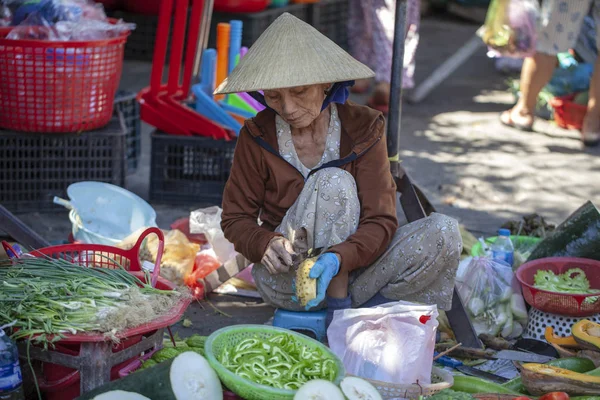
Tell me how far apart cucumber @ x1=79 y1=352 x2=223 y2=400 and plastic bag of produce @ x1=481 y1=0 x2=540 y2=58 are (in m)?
4.44

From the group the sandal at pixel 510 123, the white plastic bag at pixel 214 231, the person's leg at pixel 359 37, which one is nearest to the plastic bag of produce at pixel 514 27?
the sandal at pixel 510 123

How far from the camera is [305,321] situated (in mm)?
3033

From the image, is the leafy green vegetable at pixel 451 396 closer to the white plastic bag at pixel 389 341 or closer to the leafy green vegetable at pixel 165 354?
the white plastic bag at pixel 389 341

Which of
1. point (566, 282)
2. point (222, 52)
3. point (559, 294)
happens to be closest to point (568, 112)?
point (222, 52)

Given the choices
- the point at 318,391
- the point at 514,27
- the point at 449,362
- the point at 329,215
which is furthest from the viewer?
the point at 514,27

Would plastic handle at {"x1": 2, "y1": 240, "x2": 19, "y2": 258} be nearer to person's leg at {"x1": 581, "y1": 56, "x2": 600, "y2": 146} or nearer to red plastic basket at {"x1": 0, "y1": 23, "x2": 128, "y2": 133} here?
red plastic basket at {"x1": 0, "y1": 23, "x2": 128, "y2": 133}

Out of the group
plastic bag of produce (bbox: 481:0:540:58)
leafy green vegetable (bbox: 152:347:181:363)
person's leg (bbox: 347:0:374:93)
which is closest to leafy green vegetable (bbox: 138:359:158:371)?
leafy green vegetable (bbox: 152:347:181:363)

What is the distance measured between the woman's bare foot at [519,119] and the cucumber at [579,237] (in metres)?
3.26

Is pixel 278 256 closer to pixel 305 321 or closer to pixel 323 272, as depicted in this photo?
pixel 323 272

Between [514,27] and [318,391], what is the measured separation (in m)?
4.45

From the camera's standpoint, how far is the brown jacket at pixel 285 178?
301cm

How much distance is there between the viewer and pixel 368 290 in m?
3.10

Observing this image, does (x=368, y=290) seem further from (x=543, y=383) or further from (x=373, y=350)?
(x=543, y=383)

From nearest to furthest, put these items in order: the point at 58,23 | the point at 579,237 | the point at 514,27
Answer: the point at 579,237
the point at 58,23
the point at 514,27
